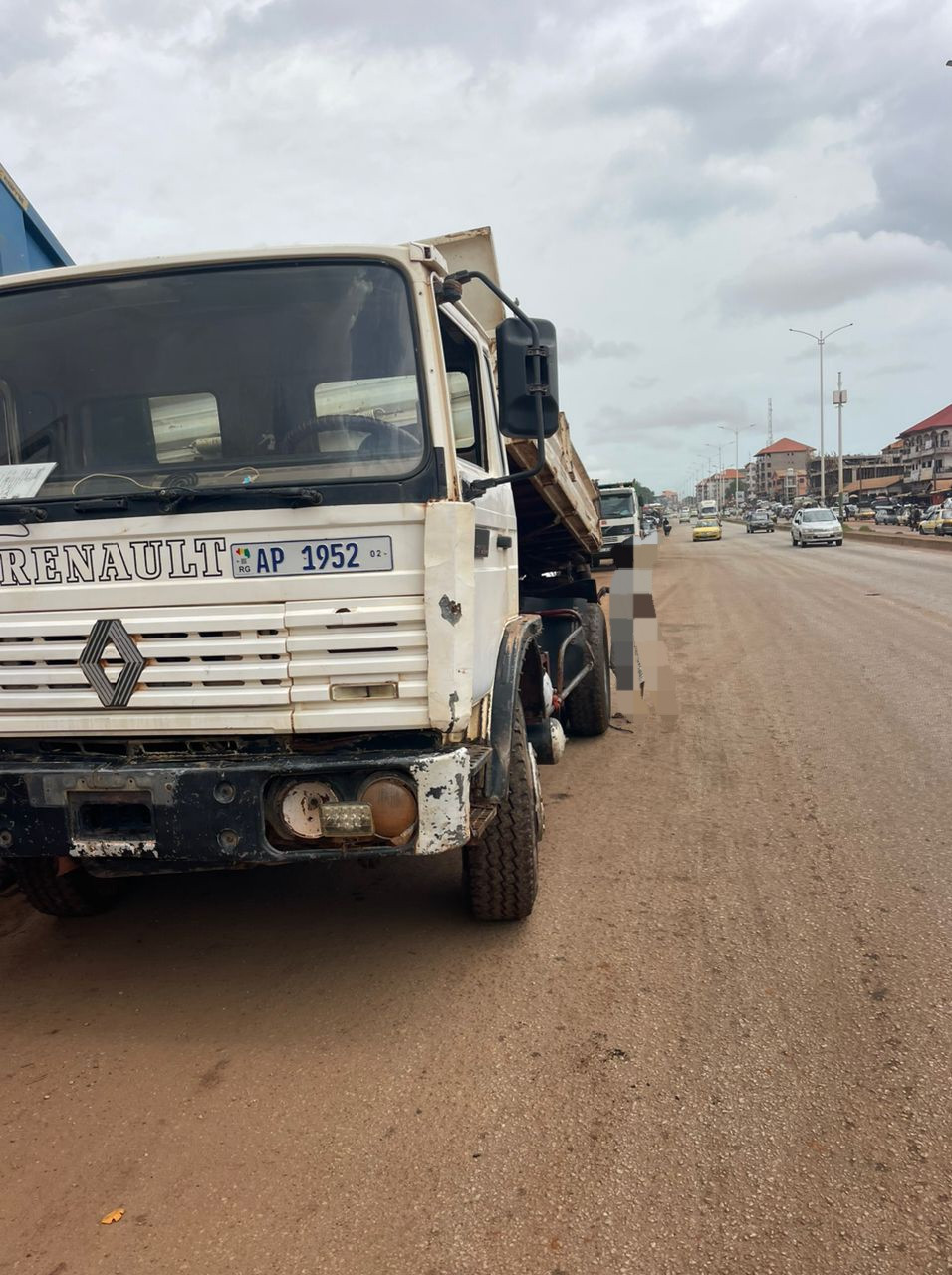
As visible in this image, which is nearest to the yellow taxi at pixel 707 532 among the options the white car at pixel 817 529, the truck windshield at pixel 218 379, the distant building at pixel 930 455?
the white car at pixel 817 529

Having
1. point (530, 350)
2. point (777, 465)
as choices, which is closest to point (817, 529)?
point (530, 350)

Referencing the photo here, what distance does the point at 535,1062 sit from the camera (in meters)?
2.95

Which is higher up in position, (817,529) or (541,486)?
(541,486)

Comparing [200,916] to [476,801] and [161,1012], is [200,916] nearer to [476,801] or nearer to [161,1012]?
[161,1012]

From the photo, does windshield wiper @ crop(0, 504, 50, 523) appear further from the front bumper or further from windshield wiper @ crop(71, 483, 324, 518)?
the front bumper

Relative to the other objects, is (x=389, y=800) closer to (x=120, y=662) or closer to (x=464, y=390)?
(x=120, y=662)

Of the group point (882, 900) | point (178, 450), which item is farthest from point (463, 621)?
point (882, 900)

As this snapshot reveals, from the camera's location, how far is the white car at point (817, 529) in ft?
113

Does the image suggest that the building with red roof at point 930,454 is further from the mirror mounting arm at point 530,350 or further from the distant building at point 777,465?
the mirror mounting arm at point 530,350

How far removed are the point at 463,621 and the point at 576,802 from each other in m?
2.86

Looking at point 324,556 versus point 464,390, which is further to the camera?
point 464,390

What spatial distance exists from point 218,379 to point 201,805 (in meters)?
1.38

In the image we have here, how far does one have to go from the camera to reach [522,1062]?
2.96 meters

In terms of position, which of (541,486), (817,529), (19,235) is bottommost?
(817,529)
